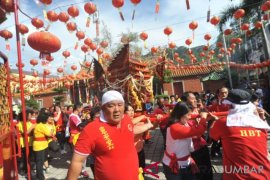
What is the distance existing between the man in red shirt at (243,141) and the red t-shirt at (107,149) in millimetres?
1008

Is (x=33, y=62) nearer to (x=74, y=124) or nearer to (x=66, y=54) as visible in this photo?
(x=66, y=54)

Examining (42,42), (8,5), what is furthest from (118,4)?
(8,5)

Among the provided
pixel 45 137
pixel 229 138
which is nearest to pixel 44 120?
pixel 45 137

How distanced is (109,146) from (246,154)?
1341 mm

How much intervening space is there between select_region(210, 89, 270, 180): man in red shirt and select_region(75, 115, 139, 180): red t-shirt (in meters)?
1.01

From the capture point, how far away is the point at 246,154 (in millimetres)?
2648

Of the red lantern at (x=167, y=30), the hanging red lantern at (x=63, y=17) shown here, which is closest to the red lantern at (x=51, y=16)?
the hanging red lantern at (x=63, y=17)

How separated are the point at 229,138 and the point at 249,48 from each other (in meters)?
26.3

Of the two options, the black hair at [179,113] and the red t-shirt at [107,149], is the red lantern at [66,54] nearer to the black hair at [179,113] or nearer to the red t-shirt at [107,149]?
the black hair at [179,113]

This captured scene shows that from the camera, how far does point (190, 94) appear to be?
14.7ft

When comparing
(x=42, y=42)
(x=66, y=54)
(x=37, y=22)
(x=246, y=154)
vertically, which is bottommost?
(x=246, y=154)

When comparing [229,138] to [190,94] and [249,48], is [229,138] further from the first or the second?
[249,48]

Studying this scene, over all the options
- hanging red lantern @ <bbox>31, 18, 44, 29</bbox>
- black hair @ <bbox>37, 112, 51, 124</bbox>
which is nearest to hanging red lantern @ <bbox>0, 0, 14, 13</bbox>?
black hair @ <bbox>37, 112, 51, 124</bbox>

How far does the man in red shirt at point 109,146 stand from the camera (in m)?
2.33
